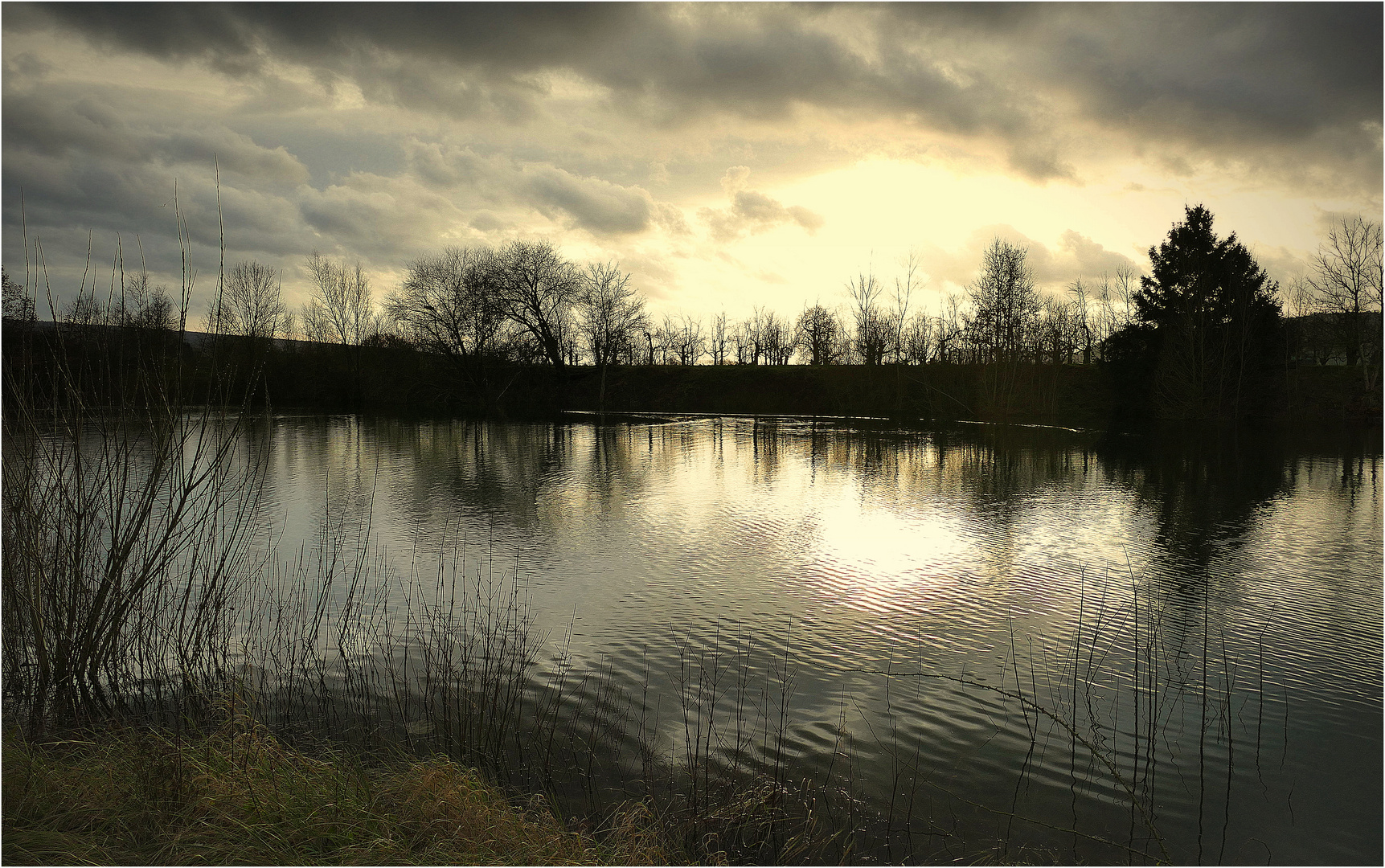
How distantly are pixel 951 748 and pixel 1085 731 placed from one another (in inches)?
40.3

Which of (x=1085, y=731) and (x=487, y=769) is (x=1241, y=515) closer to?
(x=1085, y=731)

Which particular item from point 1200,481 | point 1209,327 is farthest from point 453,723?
point 1209,327

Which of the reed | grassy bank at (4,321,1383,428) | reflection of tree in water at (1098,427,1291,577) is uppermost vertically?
grassy bank at (4,321,1383,428)

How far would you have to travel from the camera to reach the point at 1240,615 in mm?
8664

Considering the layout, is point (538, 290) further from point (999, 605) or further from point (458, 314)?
point (999, 605)

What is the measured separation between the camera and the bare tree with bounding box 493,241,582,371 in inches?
2131

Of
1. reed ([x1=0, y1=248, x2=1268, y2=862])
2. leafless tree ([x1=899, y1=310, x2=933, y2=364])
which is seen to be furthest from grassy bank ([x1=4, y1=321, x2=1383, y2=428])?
reed ([x1=0, y1=248, x2=1268, y2=862])

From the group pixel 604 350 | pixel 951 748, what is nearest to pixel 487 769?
pixel 951 748

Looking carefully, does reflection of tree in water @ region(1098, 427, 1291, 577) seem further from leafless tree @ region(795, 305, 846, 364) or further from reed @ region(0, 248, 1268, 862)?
leafless tree @ region(795, 305, 846, 364)

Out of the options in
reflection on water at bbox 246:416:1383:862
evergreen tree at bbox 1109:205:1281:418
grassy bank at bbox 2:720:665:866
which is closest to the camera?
grassy bank at bbox 2:720:665:866

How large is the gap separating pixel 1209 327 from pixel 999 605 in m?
33.2

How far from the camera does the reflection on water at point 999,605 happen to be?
5309 mm

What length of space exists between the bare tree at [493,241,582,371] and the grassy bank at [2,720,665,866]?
51.1 m

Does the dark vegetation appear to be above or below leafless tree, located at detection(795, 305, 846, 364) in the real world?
below
